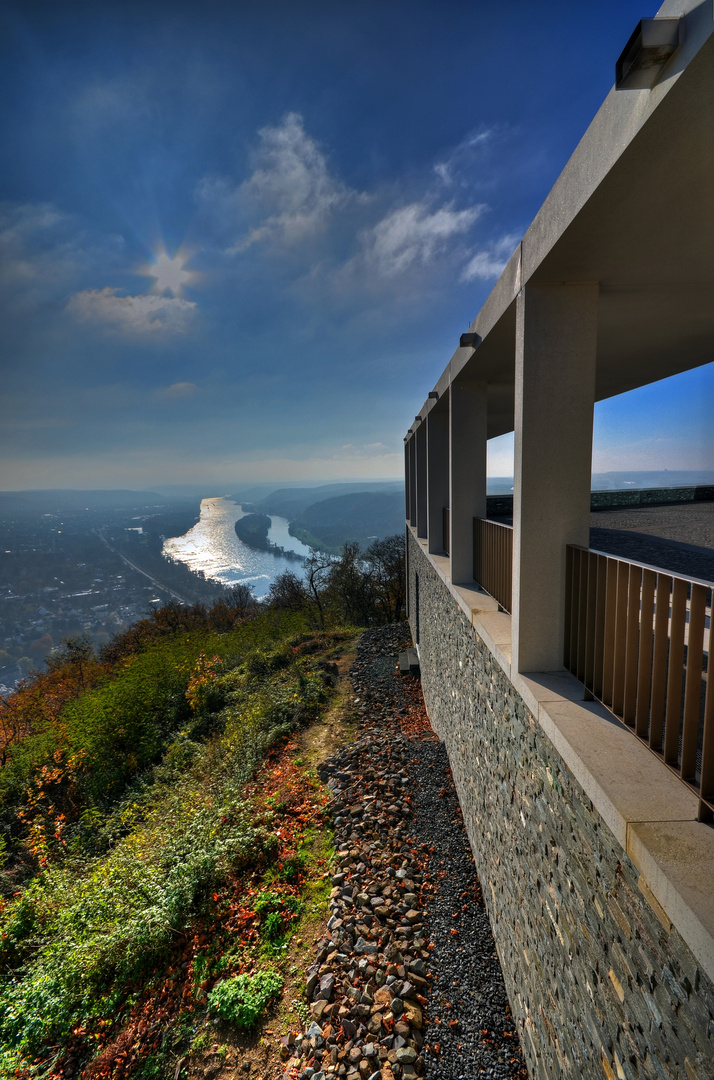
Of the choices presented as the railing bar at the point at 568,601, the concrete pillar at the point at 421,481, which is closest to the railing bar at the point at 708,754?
the railing bar at the point at 568,601

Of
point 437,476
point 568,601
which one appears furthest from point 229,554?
point 568,601

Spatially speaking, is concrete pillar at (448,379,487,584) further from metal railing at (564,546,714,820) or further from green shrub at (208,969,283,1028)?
green shrub at (208,969,283,1028)

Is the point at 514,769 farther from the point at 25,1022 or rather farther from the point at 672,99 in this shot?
the point at 25,1022

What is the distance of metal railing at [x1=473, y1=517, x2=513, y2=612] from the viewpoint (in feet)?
13.9

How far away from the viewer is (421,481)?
11.8m

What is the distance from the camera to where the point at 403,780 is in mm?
6777

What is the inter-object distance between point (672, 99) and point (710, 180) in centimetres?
57

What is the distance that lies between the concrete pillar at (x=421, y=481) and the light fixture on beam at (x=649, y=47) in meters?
9.08

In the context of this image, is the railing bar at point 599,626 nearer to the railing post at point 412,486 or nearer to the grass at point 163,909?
the grass at point 163,909

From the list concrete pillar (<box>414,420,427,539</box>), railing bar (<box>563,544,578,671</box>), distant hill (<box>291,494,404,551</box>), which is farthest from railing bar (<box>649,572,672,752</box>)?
distant hill (<box>291,494,404,551</box>)

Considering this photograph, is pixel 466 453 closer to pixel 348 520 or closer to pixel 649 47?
pixel 649 47

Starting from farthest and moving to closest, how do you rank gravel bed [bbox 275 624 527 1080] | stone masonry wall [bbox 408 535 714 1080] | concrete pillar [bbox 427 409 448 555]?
concrete pillar [bbox 427 409 448 555]
gravel bed [bbox 275 624 527 1080]
stone masonry wall [bbox 408 535 714 1080]

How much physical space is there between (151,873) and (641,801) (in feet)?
22.2

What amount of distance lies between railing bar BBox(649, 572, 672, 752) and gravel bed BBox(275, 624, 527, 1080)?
11.9 feet
